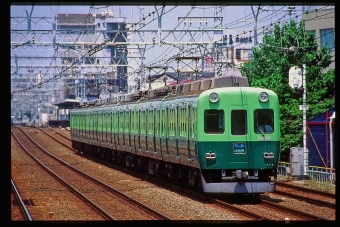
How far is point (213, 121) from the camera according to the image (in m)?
16.0

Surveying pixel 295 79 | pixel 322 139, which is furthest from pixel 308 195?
pixel 322 139

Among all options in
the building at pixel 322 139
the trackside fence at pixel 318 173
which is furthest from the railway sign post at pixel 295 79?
the trackside fence at pixel 318 173

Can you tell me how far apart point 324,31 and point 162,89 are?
74.4 ft

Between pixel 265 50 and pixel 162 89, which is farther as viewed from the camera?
pixel 265 50

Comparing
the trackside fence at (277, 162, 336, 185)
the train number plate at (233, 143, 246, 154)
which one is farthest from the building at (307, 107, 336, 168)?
the train number plate at (233, 143, 246, 154)

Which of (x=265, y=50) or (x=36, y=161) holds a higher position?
(x=265, y=50)

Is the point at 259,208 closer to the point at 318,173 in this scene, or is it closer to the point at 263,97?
the point at 263,97

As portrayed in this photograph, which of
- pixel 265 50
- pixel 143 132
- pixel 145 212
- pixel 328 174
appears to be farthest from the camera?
pixel 265 50

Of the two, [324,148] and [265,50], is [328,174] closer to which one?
[324,148]

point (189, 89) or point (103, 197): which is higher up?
point (189, 89)

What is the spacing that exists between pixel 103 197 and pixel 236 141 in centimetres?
398
